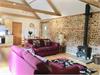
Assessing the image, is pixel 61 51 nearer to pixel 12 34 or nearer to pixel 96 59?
pixel 96 59

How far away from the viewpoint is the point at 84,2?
228 inches

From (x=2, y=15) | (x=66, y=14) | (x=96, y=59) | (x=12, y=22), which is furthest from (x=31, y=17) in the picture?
(x=96, y=59)

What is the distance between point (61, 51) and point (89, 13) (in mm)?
2796

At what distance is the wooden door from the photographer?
1053cm

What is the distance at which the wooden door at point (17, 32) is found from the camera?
10.5 metres

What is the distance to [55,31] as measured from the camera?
9.12 metres

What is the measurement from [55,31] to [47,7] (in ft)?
5.98

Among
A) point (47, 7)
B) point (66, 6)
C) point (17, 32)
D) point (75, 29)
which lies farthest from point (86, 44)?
point (17, 32)

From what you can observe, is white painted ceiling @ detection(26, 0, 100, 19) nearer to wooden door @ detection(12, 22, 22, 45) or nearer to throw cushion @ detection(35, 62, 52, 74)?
wooden door @ detection(12, 22, 22, 45)

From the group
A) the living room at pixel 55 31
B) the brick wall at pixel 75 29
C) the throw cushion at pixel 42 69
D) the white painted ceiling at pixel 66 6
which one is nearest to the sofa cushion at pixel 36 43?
the living room at pixel 55 31

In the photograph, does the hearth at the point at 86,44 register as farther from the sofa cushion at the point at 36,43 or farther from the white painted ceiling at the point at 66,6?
the sofa cushion at the point at 36,43

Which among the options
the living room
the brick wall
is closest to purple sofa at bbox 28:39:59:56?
the living room

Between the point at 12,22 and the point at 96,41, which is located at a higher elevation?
the point at 12,22

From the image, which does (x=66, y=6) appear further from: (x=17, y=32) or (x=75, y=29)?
(x=17, y=32)
